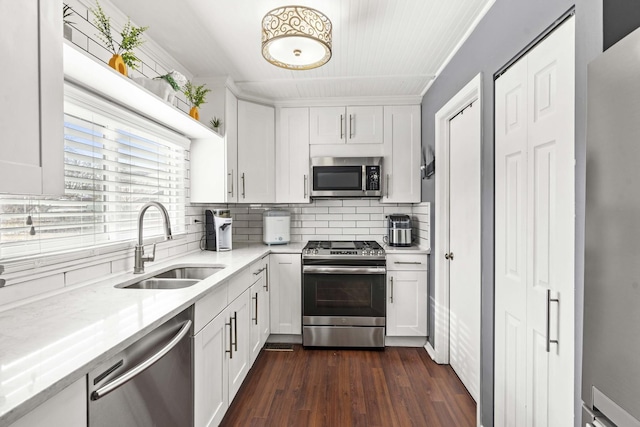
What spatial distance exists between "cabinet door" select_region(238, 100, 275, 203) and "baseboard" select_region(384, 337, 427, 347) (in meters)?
1.78

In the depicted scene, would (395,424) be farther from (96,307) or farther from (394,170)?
(394,170)

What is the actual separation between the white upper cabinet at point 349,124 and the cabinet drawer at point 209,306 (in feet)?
6.49

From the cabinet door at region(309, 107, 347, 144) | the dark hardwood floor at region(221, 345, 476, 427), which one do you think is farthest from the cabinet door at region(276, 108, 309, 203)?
the dark hardwood floor at region(221, 345, 476, 427)

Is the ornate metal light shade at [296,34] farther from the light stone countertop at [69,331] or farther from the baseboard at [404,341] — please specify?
the baseboard at [404,341]

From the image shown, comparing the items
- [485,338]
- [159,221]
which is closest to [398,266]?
[485,338]

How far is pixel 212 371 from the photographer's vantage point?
1708 millimetres

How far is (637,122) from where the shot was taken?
1.89 feet

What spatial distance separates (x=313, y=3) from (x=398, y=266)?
7.10 feet

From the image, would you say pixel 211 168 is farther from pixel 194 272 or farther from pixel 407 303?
pixel 407 303

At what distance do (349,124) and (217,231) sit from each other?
5.42 feet

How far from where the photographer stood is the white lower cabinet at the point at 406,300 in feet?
9.80

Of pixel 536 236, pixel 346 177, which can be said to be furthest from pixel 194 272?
pixel 536 236

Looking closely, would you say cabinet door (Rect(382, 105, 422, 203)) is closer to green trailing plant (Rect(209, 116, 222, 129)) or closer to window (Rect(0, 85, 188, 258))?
green trailing plant (Rect(209, 116, 222, 129))

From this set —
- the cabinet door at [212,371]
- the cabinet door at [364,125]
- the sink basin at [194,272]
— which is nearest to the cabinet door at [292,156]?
the cabinet door at [364,125]
